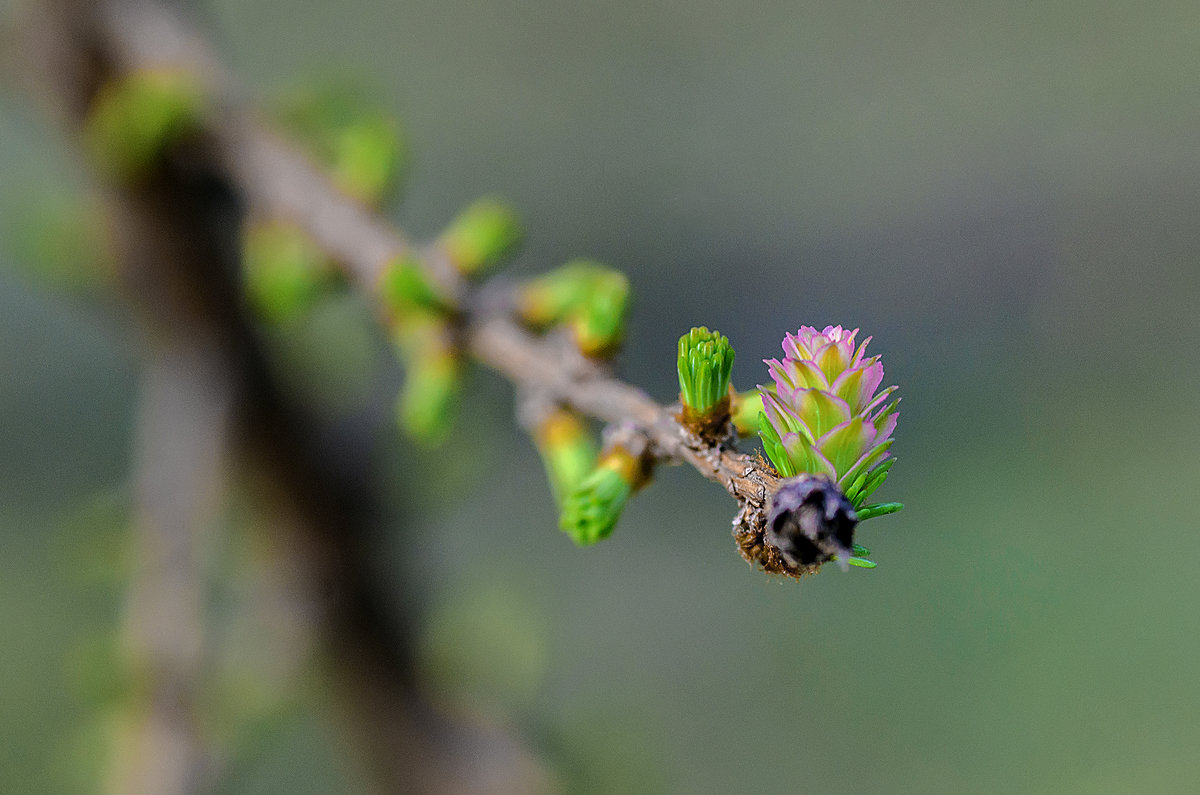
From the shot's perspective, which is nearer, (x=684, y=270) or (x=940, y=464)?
(x=684, y=270)

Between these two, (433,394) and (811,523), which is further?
(433,394)

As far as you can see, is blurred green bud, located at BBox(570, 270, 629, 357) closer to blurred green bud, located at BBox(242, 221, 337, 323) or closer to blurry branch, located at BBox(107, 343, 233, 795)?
blurred green bud, located at BBox(242, 221, 337, 323)

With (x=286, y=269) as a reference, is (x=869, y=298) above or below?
above

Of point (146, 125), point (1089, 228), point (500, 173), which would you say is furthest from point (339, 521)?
point (1089, 228)

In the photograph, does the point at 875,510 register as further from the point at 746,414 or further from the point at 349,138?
the point at 349,138

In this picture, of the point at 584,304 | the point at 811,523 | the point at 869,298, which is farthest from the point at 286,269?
the point at 869,298

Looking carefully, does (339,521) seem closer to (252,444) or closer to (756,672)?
(252,444)

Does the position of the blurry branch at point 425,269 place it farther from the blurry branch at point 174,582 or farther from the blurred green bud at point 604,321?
the blurry branch at point 174,582
